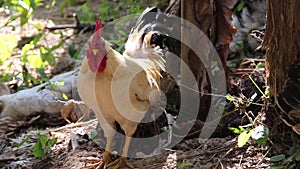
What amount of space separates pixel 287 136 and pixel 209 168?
37cm

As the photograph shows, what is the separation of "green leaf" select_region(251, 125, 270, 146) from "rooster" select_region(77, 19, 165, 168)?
507 mm

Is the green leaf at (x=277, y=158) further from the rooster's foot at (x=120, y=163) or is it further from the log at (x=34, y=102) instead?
the log at (x=34, y=102)

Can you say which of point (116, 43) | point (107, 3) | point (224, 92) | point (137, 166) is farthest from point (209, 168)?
point (107, 3)

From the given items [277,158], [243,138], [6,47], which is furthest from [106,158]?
[6,47]

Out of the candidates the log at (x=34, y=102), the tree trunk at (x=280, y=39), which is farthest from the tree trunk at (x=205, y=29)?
the log at (x=34, y=102)

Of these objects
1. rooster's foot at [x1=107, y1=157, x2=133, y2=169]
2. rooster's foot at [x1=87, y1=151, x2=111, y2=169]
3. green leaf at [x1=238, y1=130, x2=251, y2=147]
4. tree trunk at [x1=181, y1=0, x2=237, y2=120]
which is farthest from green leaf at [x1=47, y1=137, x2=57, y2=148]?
green leaf at [x1=238, y1=130, x2=251, y2=147]

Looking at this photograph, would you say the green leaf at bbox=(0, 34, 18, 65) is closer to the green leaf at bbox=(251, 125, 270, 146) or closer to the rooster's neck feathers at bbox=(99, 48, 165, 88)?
the rooster's neck feathers at bbox=(99, 48, 165, 88)

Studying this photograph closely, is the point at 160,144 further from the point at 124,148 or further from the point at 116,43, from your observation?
the point at 116,43

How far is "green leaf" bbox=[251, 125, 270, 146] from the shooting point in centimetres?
214

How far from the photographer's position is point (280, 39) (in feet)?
7.24

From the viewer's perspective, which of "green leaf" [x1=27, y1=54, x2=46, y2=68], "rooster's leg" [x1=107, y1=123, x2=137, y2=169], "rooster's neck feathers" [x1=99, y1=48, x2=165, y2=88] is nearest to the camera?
"rooster's neck feathers" [x1=99, y1=48, x2=165, y2=88]

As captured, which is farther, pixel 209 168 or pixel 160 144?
pixel 160 144

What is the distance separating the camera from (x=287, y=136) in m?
2.24

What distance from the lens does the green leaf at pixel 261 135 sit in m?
2.14
